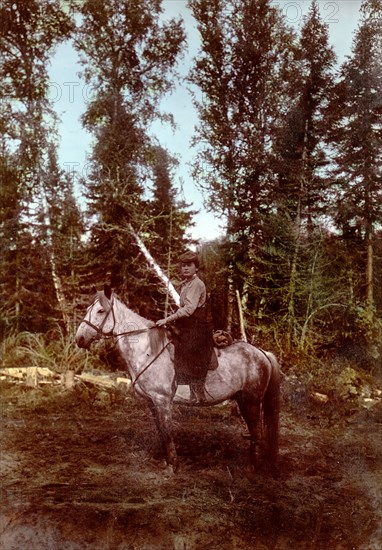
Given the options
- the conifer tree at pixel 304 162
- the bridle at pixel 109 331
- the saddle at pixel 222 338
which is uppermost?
the conifer tree at pixel 304 162

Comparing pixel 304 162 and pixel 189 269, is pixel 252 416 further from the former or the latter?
pixel 304 162

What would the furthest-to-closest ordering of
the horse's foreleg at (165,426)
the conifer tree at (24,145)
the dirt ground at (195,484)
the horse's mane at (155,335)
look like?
the conifer tree at (24,145), the horse's mane at (155,335), the horse's foreleg at (165,426), the dirt ground at (195,484)

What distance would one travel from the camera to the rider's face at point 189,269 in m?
4.76

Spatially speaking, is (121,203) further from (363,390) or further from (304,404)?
(363,390)

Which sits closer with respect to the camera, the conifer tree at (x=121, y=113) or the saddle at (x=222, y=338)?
the saddle at (x=222, y=338)

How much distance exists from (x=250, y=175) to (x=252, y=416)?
9.37ft

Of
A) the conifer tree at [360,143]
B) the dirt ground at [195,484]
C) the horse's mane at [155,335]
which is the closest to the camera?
the dirt ground at [195,484]

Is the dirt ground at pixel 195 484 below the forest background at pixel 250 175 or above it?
below

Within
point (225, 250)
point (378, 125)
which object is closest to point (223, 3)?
point (378, 125)

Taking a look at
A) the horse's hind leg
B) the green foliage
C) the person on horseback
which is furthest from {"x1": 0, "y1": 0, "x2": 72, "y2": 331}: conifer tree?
the horse's hind leg

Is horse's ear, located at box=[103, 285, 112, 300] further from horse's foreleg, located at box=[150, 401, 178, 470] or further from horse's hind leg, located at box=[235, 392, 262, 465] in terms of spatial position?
horse's hind leg, located at box=[235, 392, 262, 465]

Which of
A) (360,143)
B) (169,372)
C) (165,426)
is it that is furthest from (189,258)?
(360,143)

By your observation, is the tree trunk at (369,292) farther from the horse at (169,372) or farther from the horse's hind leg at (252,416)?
the horse's hind leg at (252,416)

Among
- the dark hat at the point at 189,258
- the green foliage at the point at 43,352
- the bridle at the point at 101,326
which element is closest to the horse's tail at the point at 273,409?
the dark hat at the point at 189,258
